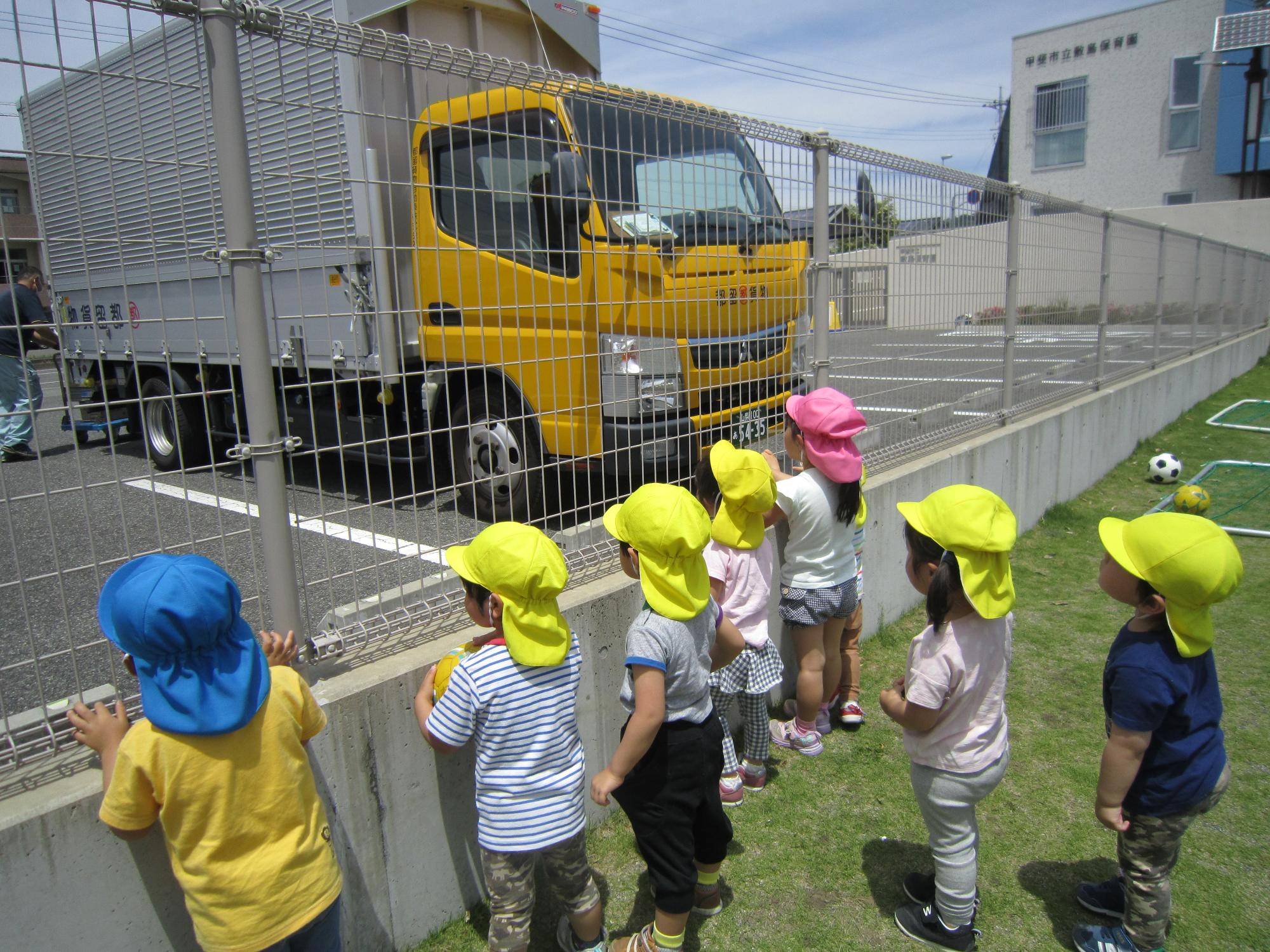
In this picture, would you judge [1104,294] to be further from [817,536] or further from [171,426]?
[171,426]

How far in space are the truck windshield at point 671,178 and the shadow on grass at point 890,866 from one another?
8.09 feet

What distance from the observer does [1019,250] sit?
20.7ft

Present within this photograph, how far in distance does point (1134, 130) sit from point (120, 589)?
1510 inches

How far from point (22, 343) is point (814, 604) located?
277 centimetres

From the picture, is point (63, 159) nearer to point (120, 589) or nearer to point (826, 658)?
point (120, 589)

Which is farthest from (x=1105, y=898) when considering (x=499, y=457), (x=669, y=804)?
(x=499, y=457)

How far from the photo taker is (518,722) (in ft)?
7.23

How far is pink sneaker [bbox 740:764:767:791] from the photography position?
132 inches

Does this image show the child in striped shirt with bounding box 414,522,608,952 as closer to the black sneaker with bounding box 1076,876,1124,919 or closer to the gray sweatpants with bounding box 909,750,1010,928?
the gray sweatpants with bounding box 909,750,1010,928

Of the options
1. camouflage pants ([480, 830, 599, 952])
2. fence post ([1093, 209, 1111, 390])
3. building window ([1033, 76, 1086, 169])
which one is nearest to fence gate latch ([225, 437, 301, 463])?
camouflage pants ([480, 830, 599, 952])

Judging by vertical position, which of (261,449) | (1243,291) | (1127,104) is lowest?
(261,449)

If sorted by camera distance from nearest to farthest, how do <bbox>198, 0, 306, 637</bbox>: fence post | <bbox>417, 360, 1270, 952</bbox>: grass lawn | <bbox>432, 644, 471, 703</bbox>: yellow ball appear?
<bbox>198, 0, 306, 637</bbox>: fence post → <bbox>432, 644, 471, 703</bbox>: yellow ball → <bbox>417, 360, 1270, 952</bbox>: grass lawn

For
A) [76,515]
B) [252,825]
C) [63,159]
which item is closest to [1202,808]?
[252,825]

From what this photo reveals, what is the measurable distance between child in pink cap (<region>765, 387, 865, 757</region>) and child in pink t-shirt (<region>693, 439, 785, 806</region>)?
0.26 metres
